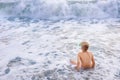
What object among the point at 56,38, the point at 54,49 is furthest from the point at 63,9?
the point at 54,49

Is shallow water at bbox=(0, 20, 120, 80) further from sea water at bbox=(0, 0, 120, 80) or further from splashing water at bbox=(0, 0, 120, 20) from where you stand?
splashing water at bbox=(0, 0, 120, 20)

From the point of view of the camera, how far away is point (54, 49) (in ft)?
21.6

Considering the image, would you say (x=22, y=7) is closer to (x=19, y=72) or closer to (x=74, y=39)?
(x=74, y=39)

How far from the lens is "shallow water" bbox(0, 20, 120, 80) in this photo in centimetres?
511

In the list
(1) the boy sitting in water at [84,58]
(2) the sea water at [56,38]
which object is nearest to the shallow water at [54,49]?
(2) the sea water at [56,38]

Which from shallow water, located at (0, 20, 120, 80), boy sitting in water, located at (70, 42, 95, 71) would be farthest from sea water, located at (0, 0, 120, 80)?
boy sitting in water, located at (70, 42, 95, 71)

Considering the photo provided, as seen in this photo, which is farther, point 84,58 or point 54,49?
point 54,49

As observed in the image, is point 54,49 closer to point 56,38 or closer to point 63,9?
point 56,38

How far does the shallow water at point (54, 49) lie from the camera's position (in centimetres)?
511

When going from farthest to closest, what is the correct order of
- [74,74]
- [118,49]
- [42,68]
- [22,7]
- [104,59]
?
[22,7] → [118,49] → [104,59] → [42,68] → [74,74]

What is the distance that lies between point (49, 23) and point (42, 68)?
15.3ft

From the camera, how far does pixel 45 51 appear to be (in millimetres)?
6457

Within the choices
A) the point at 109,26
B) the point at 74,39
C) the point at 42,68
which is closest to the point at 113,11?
the point at 109,26

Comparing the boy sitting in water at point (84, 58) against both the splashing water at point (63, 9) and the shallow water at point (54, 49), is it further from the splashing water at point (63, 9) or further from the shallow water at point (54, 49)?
the splashing water at point (63, 9)
